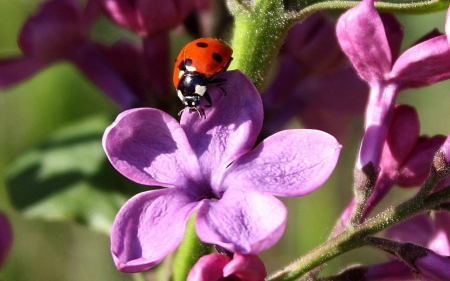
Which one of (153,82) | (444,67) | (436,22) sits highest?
(444,67)

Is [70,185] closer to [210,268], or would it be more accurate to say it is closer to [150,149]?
[150,149]

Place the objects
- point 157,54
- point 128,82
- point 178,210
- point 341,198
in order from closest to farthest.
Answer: point 178,210 < point 157,54 < point 128,82 < point 341,198

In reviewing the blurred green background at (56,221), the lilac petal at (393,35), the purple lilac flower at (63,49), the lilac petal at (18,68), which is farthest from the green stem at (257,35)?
the blurred green background at (56,221)

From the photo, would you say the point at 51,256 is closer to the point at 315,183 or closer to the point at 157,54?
the point at 157,54

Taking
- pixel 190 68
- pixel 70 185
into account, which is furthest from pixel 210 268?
pixel 70 185

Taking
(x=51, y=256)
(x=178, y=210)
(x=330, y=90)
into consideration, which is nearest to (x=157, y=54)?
(x=330, y=90)

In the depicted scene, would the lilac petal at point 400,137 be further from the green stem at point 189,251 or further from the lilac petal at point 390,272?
the green stem at point 189,251
